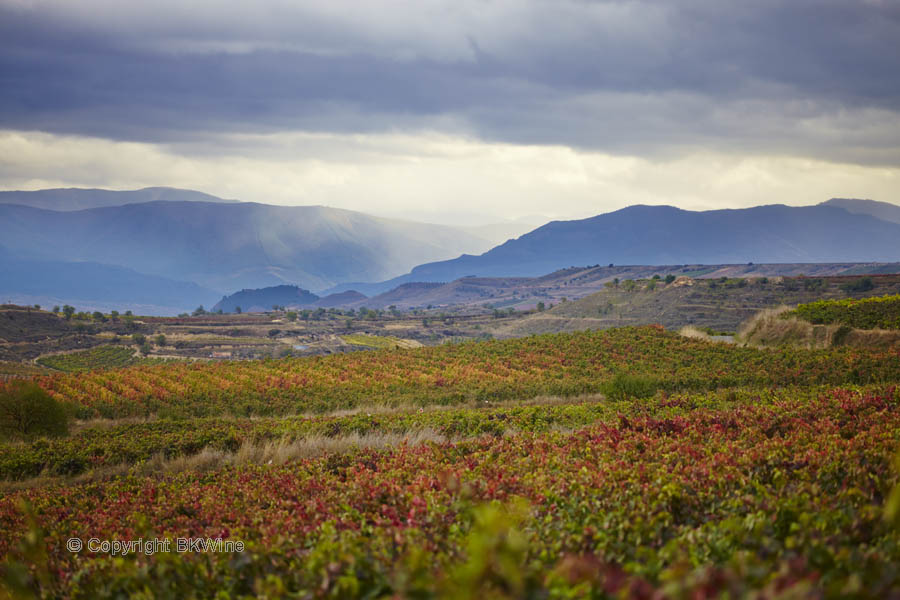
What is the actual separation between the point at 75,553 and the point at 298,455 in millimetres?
4813

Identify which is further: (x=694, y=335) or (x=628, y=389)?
(x=694, y=335)

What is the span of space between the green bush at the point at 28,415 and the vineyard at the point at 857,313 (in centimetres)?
3324

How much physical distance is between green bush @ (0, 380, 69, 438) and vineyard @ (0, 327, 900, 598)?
426 cm

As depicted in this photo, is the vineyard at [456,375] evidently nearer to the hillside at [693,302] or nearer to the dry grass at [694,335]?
the dry grass at [694,335]

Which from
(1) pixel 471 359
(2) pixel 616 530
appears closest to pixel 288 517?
(2) pixel 616 530

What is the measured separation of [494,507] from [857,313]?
33713 millimetres

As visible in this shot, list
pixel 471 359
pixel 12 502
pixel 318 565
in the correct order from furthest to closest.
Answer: pixel 471 359
pixel 12 502
pixel 318 565

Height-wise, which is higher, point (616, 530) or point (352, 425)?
point (616, 530)

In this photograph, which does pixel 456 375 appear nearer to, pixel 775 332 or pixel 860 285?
pixel 775 332

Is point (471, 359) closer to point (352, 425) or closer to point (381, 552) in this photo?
point (352, 425)

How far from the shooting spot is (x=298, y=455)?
31.9 ft

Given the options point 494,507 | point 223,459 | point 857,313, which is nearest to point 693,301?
point 857,313

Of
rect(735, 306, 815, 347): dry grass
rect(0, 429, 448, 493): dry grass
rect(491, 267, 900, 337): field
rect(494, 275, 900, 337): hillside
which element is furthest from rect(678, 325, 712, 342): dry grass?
rect(494, 275, 900, 337): hillside

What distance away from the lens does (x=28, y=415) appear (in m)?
16.3
